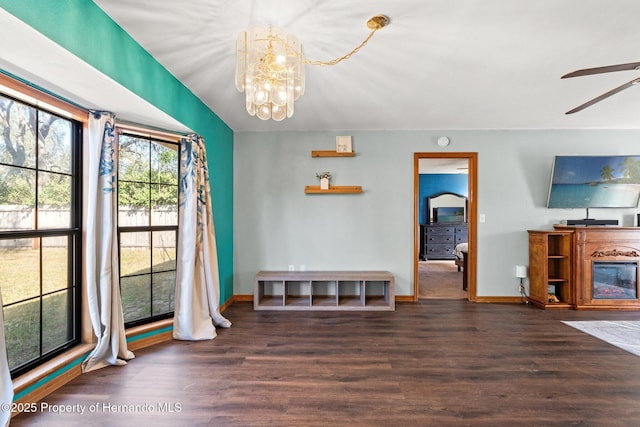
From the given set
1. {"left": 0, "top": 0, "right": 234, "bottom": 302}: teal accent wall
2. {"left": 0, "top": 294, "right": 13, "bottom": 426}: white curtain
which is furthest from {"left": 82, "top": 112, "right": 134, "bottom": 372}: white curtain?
{"left": 0, "top": 294, "right": 13, "bottom": 426}: white curtain

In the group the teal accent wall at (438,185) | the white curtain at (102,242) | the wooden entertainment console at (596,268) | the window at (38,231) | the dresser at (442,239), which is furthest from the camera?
the teal accent wall at (438,185)

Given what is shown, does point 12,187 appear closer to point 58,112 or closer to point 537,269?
point 58,112

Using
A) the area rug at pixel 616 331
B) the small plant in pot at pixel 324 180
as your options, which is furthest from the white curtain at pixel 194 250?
the area rug at pixel 616 331

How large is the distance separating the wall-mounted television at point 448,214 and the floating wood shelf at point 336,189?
16.8 ft

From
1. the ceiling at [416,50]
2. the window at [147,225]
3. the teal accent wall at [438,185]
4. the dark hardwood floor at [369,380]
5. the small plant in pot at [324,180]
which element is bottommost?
the dark hardwood floor at [369,380]

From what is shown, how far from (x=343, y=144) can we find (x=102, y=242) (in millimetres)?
2990

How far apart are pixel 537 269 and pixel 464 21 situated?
3.54 m

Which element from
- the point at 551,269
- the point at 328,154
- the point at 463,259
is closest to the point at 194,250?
the point at 328,154

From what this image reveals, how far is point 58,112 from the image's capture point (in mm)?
2082

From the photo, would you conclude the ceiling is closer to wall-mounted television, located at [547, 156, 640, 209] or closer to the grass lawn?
wall-mounted television, located at [547, 156, 640, 209]

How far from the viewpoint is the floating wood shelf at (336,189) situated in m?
4.05

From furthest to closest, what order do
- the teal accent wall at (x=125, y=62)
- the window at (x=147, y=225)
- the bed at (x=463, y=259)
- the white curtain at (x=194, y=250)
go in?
the bed at (x=463, y=259)
the white curtain at (x=194, y=250)
the window at (x=147, y=225)
the teal accent wall at (x=125, y=62)

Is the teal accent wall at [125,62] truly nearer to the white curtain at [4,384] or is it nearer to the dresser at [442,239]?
the white curtain at [4,384]

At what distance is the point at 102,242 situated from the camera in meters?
2.22
